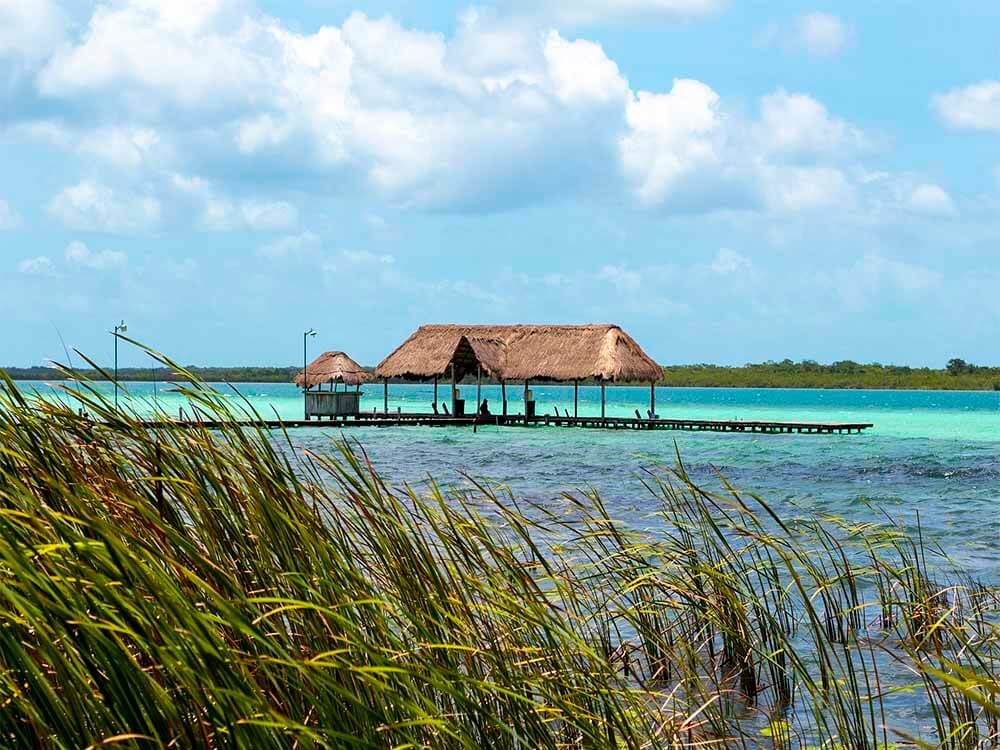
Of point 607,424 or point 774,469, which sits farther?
point 607,424

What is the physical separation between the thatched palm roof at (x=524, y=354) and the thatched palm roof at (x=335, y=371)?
1.00 meters

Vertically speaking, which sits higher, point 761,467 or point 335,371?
point 335,371

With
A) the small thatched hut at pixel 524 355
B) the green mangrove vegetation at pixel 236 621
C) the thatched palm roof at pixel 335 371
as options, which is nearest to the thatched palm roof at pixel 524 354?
the small thatched hut at pixel 524 355

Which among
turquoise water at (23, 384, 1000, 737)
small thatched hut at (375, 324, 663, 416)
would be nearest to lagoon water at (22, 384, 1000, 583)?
turquoise water at (23, 384, 1000, 737)

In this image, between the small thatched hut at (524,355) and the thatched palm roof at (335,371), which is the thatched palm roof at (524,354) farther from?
the thatched palm roof at (335,371)

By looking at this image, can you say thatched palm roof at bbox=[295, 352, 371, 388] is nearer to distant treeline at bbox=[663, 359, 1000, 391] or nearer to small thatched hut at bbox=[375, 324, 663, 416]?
small thatched hut at bbox=[375, 324, 663, 416]

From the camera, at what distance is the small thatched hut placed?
1404 inches

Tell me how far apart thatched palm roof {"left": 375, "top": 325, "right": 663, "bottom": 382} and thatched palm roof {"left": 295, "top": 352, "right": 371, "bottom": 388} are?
3.29ft

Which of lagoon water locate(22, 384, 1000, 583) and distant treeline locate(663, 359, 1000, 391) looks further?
distant treeline locate(663, 359, 1000, 391)

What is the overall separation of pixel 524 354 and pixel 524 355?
0.05 metres

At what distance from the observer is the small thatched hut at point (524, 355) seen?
35.7 meters

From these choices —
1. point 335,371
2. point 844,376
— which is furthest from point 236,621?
point 844,376

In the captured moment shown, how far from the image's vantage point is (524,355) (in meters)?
37.5

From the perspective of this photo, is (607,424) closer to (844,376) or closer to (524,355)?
(524,355)
